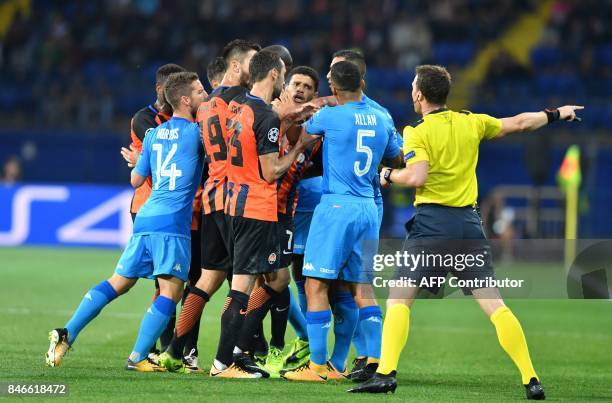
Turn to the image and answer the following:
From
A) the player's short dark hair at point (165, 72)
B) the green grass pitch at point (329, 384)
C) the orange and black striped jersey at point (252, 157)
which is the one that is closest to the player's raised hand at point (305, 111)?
the orange and black striped jersey at point (252, 157)

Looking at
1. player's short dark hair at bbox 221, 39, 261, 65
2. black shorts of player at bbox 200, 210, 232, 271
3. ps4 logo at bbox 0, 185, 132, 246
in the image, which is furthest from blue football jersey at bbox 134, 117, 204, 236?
ps4 logo at bbox 0, 185, 132, 246

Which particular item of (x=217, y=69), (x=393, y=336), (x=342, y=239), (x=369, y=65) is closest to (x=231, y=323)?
(x=342, y=239)

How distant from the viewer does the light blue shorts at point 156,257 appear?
8.96 metres

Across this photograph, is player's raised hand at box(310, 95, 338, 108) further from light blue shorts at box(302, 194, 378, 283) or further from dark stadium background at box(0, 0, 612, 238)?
dark stadium background at box(0, 0, 612, 238)

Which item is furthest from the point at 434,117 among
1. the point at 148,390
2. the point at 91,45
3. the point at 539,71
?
the point at 91,45

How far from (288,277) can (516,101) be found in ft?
53.8

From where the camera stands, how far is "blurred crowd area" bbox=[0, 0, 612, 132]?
25844 millimetres

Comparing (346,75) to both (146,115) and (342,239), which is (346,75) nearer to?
(342,239)

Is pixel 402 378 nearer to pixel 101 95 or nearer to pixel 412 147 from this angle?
pixel 412 147

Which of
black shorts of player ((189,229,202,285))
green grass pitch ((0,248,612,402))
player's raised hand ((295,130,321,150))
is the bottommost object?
green grass pitch ((0,248,612,402))

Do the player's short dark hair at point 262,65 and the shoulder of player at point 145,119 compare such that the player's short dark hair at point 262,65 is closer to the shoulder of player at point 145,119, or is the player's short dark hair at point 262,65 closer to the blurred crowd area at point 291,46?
the shoulder of player at point 145,119

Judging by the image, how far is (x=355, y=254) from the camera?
8.68m

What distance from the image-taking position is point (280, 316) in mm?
9445

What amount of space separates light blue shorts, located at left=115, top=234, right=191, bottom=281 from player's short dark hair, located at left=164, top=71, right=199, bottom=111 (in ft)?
3.52
